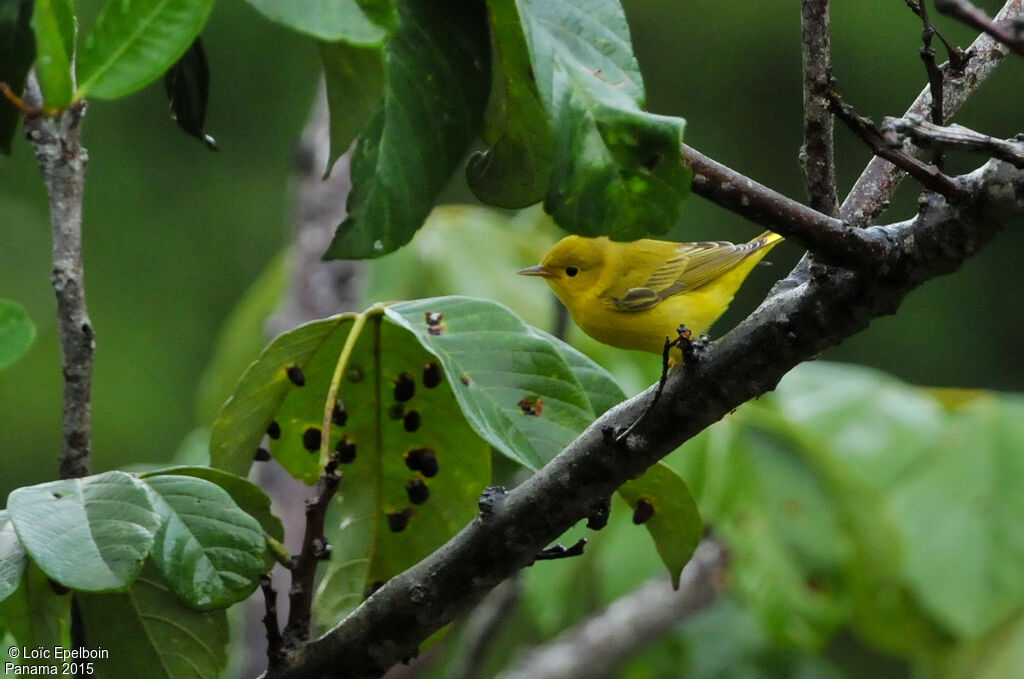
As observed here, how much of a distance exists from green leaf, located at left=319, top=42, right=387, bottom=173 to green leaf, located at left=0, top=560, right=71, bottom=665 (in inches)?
22.2

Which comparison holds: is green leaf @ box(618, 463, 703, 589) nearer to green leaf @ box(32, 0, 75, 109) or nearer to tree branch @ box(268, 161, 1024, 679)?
tree branch @ box(268, 161, 1024, 679)

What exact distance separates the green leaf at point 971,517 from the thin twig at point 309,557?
6.64 ft

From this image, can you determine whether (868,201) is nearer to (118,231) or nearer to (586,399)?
(586,399)

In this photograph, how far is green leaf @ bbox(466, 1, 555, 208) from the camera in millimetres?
1121

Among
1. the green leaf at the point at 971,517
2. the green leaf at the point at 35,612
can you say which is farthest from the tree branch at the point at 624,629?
the green leaf at the point at 35,612

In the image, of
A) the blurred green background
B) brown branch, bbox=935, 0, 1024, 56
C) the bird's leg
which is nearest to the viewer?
brown branch, bbox=935, 0, 1024, 56

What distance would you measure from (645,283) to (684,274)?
10 centimetres

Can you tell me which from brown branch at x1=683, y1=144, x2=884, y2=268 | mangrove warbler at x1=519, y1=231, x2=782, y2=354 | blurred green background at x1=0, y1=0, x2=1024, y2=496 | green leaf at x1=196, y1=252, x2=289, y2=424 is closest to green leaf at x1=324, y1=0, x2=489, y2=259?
brown branch at x1=683, y1=144, x2=884, y2=268

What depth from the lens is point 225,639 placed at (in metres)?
1.29

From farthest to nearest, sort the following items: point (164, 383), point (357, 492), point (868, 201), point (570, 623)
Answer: point (164, 383) < point (570, 623) < point (357, 492) < point (868, 201)


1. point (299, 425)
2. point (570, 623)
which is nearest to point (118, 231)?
point (570, 623)

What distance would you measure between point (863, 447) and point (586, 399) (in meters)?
1.86

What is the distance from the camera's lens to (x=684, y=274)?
283 centimetres

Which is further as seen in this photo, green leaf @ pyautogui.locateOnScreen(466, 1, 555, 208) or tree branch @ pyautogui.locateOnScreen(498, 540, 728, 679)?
tree branch @ pyautogui.locateOnScreen(498, 540, 728, 679)
